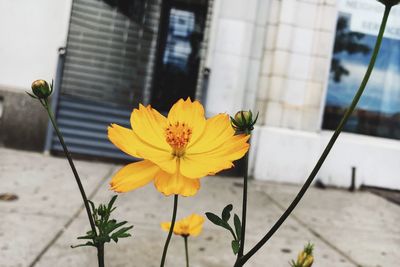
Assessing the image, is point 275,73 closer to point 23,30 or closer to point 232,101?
point 232,101

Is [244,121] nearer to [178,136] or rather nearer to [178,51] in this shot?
[178,136]

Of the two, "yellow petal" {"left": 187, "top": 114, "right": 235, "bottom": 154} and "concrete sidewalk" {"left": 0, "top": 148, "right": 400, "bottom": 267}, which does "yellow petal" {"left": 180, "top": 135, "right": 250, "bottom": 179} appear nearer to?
"yellow petal" {"left": 187, "top": 114, "right": 235, "bottom": 154}

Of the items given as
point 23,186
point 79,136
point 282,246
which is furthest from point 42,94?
point 79,136

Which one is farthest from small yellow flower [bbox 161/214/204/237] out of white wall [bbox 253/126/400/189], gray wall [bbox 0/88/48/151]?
gray wall [bbox 0/88/48/151]

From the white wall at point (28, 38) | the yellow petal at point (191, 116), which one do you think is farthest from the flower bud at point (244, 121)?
the white wall at point (28, 38)

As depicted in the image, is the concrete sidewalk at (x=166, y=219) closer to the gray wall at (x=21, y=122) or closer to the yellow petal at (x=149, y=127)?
the gray wall at (x=21, y=122)

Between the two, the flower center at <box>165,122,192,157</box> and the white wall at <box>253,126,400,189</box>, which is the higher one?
the flower center at <box>165,122,192,157</box>

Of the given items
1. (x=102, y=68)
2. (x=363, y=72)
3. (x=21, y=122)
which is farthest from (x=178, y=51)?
(x=363, y=72)
